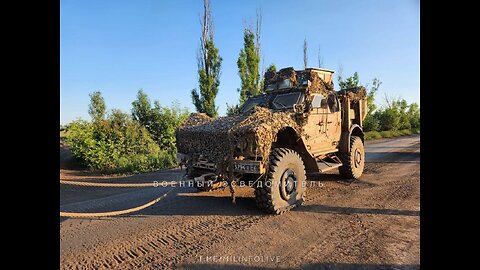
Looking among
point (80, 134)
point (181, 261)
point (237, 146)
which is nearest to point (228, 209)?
point (237, 146)

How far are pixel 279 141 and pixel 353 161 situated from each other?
2.79 metres

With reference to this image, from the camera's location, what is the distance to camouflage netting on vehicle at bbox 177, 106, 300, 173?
14.2ft

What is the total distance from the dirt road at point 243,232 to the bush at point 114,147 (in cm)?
416

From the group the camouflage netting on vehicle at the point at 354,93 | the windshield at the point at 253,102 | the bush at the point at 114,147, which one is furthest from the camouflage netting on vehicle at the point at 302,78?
the bush at the point at 114,147

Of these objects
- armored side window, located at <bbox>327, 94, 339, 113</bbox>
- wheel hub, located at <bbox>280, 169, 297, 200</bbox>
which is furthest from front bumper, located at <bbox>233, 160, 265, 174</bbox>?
armored side window, located at <bbox>327, 94, 339, 113</bbox>

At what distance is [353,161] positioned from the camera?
7219 mm

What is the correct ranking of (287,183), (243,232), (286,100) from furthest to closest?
(286,100) → (287,183) → (243,232)

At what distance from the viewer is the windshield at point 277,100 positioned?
20.2 feet

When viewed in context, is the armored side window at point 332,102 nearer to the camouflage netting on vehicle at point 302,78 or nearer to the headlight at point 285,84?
the camouflage netting on vehicle at point 302,78

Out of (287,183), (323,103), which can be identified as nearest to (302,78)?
(323,103)

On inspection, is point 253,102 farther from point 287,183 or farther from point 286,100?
point 287,183

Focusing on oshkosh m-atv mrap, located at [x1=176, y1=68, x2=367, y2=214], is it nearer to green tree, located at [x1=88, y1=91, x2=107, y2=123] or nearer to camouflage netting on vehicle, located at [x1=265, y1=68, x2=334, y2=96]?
camouflage netting on vehicle, located at [x1=265, y1=68, x2=334, y2=96]
